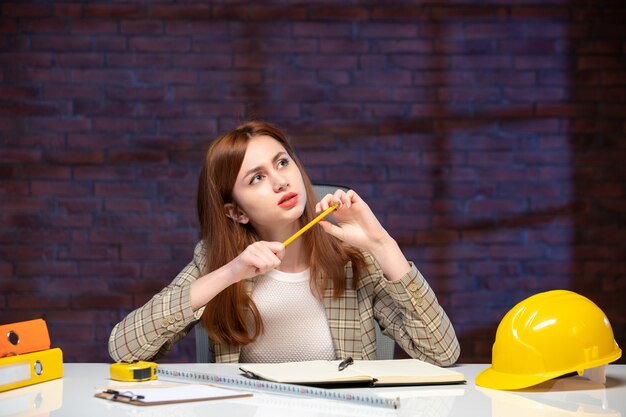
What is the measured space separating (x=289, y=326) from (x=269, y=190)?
340 mm

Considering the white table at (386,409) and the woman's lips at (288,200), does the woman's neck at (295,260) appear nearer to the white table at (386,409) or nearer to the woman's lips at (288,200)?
the woman's lips at (288,200)

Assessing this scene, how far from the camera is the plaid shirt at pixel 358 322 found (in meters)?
1.83

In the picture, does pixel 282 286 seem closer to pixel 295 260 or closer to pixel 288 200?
pixel 295 260

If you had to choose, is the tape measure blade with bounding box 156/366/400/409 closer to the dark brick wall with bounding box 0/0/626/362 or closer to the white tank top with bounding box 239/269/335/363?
the white tank top with bounding box 239/269/335/363

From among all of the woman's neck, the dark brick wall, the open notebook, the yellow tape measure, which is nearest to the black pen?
the open notebook

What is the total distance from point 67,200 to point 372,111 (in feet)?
4.68

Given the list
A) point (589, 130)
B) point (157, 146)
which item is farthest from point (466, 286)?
point (157, 146)

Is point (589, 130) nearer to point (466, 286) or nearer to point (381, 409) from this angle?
point (466, 286)

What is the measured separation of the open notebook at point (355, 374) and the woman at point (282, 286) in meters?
0.24

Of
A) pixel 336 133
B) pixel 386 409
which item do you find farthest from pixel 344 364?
pixel 336 133

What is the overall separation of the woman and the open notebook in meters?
0.24

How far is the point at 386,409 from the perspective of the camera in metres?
1.32

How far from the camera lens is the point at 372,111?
3727mm

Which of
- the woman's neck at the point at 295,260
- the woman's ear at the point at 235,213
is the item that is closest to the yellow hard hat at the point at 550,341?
the woman's neck at the point at 295,260
